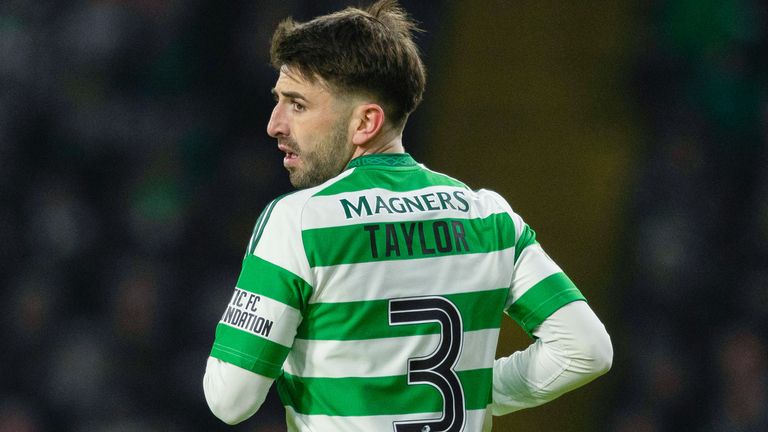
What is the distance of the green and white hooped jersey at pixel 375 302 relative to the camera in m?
1.68

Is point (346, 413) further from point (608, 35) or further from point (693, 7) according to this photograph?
point (693, 7)

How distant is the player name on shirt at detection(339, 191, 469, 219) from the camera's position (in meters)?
1.73

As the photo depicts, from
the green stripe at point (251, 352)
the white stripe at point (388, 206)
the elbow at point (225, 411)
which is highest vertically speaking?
the white stripe at point (388, 206)

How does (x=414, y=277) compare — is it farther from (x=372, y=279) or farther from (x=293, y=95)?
(x=293, y=95)

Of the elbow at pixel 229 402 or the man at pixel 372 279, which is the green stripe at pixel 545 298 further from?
the elbow at pixel 229 402

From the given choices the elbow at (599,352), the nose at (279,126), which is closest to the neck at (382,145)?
the nose at (279,126)

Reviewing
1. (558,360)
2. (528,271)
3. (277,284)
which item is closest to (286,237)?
(277,284)

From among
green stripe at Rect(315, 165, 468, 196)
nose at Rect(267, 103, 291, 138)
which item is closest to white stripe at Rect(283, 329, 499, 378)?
green stripe at Rect(315, 165, 468, 196)

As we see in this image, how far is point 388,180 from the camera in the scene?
180cm

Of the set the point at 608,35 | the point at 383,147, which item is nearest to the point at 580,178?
the point at 608,35

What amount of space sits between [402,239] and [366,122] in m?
0.21

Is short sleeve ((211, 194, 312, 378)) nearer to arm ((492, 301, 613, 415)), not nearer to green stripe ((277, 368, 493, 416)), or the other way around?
green stripe ((277, 368, 493, 416))

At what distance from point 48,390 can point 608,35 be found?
2.78 m

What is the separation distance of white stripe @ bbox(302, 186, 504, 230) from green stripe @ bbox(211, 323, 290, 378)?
188 mm
